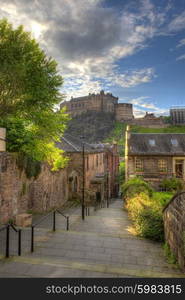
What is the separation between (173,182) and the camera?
26.6 metres

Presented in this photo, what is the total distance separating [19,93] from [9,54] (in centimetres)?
254

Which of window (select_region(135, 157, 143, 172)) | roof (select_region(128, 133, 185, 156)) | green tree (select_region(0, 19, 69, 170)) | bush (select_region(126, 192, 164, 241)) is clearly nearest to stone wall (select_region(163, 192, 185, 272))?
bush (select_region(126, 192, 164, 241))

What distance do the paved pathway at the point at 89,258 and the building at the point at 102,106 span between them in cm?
11400

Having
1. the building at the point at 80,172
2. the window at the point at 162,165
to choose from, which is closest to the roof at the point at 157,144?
the window at the point at 162,165

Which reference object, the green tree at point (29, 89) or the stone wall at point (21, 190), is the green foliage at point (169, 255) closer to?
the stone wall at point (21, 190)

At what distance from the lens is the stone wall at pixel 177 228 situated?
6.01m

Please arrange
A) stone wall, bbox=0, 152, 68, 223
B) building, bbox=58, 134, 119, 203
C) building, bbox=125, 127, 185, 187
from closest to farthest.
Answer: stone wall, bbox=0, 152, 68, 223, building, bbox=58, 134, 119, 203, building, bbox=125, 127, 185, 187

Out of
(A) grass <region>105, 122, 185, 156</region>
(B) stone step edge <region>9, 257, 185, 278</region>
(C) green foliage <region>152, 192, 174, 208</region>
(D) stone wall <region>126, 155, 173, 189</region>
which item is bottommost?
(C) green foliage <region>152, 192, 174, 208</region>

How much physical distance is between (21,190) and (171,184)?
Result: 836 inches

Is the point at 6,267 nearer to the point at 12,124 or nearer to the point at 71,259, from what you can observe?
the point at 71,259

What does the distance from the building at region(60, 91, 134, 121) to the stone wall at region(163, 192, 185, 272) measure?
114 metres

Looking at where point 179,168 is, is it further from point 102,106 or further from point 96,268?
point 102,106

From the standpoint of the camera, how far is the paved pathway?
5.15m

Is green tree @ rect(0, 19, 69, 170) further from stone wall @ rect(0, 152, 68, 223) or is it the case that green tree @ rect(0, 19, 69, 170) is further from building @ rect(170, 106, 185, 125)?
building @ rect(170, 106, 185, 125)
